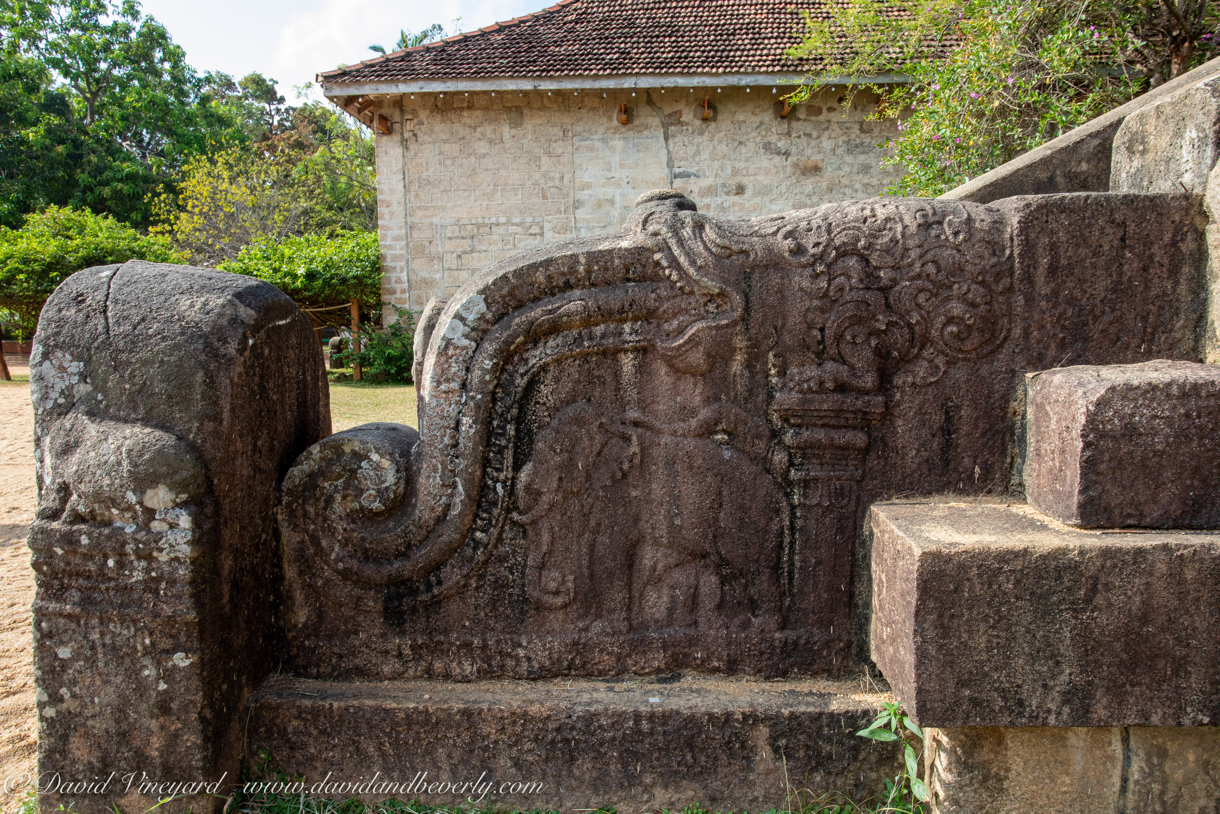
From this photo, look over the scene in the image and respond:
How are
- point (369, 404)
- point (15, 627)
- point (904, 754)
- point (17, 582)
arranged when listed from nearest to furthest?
1. point (904, 754)
2. point (15, 627)
3. point (17, 582)
4. point (369, 404)

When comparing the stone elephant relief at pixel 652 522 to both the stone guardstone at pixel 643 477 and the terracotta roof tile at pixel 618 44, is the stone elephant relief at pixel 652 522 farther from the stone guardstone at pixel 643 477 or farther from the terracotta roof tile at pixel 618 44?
the terracotta roof tile at pixel 618 44

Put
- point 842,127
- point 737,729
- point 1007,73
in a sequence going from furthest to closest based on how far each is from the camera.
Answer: point 842,127 < point 1007,73 < point 737,729

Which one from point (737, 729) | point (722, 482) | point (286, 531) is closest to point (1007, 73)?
point (722, 482)

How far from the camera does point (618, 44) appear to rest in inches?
378

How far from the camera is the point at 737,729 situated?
1.69 m

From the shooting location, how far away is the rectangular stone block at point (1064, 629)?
1392 millimetres

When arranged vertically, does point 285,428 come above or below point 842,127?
below

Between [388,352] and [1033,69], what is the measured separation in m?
7.77

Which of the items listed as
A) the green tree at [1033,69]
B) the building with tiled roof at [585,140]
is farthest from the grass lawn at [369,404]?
the green tree at [1033,69]

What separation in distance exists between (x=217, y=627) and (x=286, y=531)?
27 centimetres

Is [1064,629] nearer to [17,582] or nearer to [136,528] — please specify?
[136,528]

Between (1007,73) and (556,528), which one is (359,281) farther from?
(556,528)

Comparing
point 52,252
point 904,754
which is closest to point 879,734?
point 904,754

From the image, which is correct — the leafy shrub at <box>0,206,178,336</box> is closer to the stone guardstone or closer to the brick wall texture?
the brick wall texture
